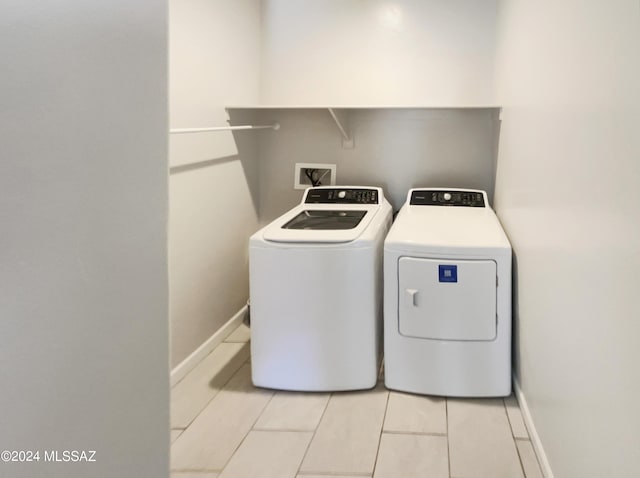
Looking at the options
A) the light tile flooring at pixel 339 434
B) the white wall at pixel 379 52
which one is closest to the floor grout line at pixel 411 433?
the light tile flooring at pixel 339 434

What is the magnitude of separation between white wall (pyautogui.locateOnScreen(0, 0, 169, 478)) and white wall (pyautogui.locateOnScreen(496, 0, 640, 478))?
0.87 metres

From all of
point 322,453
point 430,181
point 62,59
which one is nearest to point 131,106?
point 62,59

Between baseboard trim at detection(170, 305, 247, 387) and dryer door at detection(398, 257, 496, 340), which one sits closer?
dryer door at detection(398, 257, 496, 340)

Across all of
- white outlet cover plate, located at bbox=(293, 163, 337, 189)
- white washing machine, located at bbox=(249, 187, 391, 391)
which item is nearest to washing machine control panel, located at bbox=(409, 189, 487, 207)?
white outlet cover plate, located at bbox=(293, 163, 337, 189)

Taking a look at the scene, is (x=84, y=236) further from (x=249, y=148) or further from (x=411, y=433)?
(x=249, y=148)

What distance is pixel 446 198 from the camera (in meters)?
3.12

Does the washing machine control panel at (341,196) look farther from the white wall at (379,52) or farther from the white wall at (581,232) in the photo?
the white wall at (581,232)

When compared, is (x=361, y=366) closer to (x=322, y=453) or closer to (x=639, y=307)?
(x=322, y=453)

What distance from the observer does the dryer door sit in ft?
Answer: 7.52

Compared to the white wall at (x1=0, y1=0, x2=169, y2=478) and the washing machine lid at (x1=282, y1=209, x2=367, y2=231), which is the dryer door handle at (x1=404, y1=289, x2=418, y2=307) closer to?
the washing machine lid at (x1=282, y1=209, x2=367, y2=231)

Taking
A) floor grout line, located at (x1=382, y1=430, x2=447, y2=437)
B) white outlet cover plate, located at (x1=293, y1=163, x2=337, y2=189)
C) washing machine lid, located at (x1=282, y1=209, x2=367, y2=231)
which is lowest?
floor grout line, located at (x1=382, y1=430, x2=447, y2=437)

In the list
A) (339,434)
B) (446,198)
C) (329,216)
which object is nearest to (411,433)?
(339,434)

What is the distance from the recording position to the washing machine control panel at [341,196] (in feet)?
10.4

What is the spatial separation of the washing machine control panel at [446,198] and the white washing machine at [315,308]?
2.64 ft
